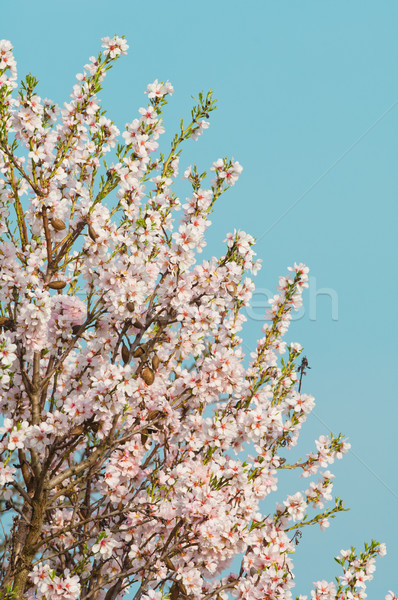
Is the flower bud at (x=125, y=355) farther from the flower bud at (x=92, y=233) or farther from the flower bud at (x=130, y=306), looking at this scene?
the flower bud at (x=92, y=233)

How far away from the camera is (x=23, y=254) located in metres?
6.18

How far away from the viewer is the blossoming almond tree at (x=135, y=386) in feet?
18.8

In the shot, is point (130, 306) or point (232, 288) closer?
point (130, 306)

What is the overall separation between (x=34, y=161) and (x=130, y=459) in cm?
291

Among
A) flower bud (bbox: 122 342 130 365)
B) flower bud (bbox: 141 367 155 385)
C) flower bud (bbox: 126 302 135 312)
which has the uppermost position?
flower bud (bbox: 126 302 135 312)

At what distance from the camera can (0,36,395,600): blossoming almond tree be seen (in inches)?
226

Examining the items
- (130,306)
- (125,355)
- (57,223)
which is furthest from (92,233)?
(125,355)

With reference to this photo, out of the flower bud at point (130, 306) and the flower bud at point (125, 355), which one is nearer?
the flower bud at point (130, 306)

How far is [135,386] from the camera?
541 centimetres

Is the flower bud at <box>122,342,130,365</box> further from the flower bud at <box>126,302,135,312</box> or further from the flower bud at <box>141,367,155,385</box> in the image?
the flower bud at <box>126,302,135,312</box>

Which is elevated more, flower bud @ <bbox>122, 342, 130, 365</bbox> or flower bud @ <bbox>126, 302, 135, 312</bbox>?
flower bud @ <bbox>126, 302, 135, 312</bbox>

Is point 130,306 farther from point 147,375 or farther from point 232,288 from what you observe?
point 232,288

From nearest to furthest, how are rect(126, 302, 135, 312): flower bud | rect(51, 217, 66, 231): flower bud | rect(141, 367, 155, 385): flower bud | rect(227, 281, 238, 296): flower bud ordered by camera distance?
rect(126, 302, 135, 312): flower bud
rect(141, 367, 155, 385): flower bud
rect(51, 217, 66, 231): flower bud
rect(227, 281, 238, 296): flower bud

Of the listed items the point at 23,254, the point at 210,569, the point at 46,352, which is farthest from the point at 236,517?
the point at 23,254
